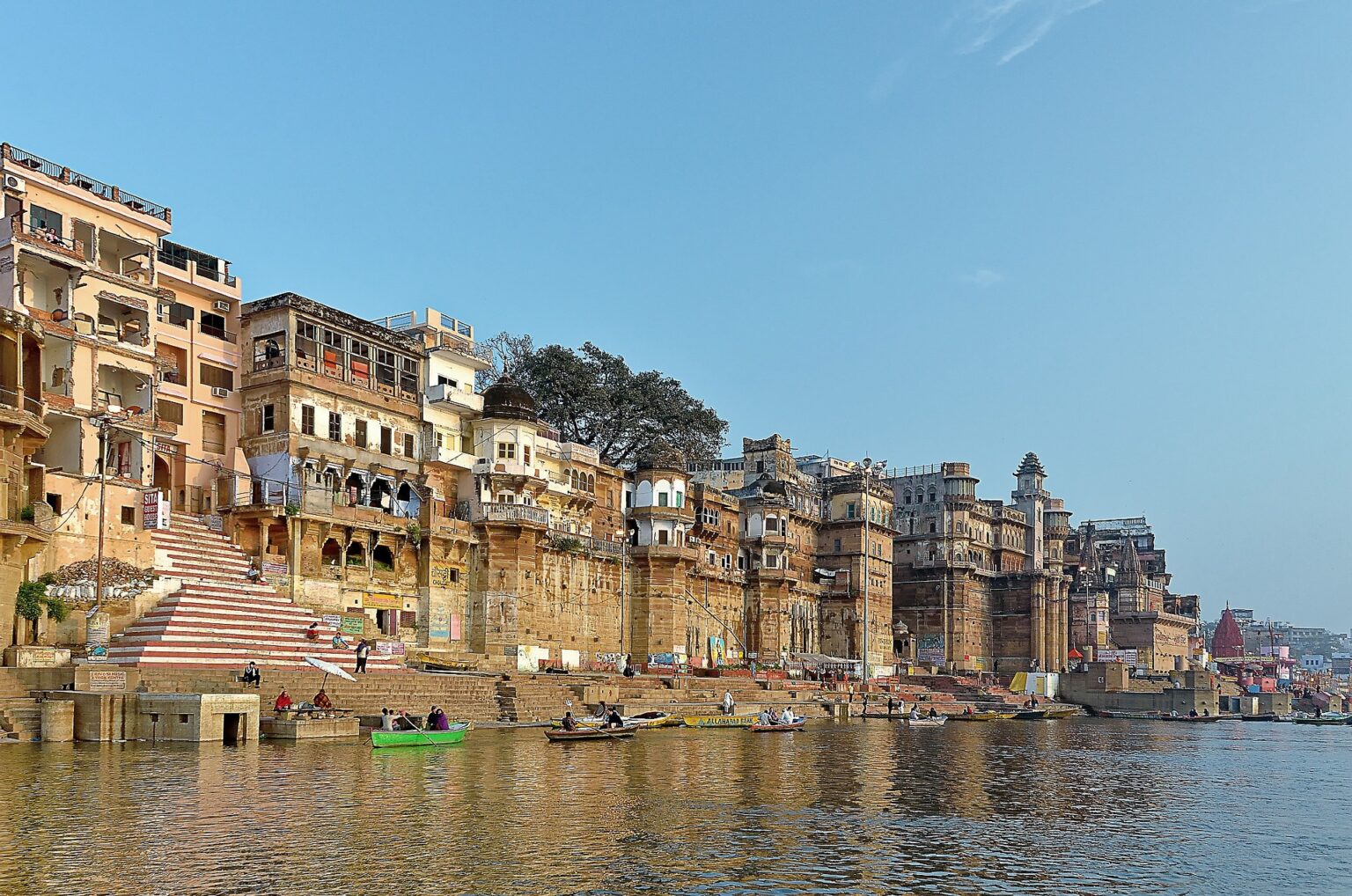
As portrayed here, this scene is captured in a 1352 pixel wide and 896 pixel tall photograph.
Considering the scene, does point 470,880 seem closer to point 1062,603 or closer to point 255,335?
point 255,335

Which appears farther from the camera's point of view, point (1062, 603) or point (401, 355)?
point (1062, 603)

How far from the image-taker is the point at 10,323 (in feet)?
116

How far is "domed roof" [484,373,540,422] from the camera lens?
55875mm

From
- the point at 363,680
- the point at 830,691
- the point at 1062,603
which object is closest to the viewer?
the point at 363,680

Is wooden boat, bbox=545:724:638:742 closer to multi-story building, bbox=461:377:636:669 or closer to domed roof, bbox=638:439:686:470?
multi-story building, bbox=461:377:636:669

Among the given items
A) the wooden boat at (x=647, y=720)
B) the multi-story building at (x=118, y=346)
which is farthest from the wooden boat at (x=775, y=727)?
the multi-story building at (x=118, y=346)

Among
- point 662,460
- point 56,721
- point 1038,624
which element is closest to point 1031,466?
point 1038,624

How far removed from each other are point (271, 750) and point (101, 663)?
6707 mm

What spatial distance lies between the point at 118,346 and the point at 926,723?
35709mm

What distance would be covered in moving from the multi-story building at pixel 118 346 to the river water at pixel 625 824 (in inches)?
501

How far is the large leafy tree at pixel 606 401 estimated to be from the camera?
71375mm

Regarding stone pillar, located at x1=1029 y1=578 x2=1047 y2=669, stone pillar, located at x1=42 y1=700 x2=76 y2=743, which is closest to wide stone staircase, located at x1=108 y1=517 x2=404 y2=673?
stone pillar, located at x1=42 y1=700 x2=76 y2=743

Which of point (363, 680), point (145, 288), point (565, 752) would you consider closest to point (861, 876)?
point (565, 752)

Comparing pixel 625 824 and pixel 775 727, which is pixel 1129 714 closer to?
pixel 775 727
